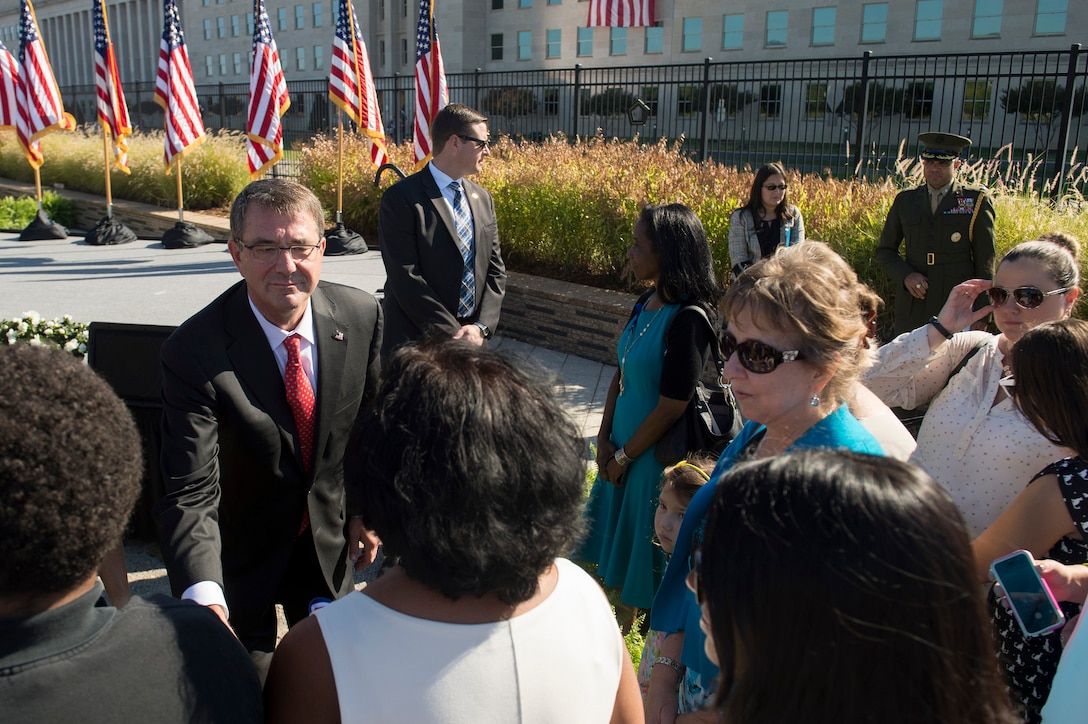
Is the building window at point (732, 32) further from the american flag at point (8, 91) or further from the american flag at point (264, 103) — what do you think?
the american flag at point (8, 91)

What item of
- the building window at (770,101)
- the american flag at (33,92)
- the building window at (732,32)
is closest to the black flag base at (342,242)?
the american flag at (33,92)

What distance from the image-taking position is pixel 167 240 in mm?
13219

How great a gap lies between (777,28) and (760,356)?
46.0m

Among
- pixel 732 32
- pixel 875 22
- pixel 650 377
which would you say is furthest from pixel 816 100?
pixel 732 32

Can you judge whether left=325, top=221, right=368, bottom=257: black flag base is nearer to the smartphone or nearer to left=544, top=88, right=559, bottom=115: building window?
left=544, top=88, right=559, bottom=115: building window

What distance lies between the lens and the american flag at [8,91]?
1362cm

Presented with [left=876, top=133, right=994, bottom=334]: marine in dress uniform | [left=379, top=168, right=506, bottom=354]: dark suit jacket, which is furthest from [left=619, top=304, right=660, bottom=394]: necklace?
[left=876, top=133, right=994, bottom=334]: marine in dress uniform

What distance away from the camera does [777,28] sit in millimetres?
43281

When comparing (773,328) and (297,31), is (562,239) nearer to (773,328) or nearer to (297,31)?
(773,328)

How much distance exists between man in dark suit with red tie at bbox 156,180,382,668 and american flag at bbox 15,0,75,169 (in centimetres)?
1362

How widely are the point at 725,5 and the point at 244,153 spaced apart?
3591cm

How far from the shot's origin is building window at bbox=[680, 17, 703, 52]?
46406 mm

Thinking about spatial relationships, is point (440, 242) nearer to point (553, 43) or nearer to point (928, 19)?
point (928, 19)

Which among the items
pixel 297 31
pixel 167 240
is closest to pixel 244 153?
pixel 167 240
